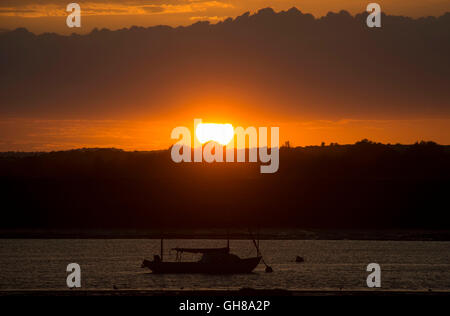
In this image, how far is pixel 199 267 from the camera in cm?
7675

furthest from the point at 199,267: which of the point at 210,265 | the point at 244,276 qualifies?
the point at 244,276

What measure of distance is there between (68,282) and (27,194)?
12203 cm

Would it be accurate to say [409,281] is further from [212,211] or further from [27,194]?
[27,194]

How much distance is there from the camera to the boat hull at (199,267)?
250ft

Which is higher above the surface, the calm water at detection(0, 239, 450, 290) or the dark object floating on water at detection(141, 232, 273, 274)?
the dark object floating on water at detection(141, 232, 273, 274)

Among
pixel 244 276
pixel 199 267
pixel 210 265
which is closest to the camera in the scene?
pixel 244 276

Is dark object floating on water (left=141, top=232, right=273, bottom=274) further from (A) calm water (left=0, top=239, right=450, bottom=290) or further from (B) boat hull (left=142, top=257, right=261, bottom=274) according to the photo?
(A) calm water (left=0, top=239, right=450, bottom=290)

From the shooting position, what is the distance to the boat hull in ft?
250

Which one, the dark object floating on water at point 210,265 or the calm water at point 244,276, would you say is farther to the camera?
the dark object floating on water at point 210,265

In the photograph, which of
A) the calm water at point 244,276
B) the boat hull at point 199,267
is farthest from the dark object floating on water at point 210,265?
the calm water at point 244,276

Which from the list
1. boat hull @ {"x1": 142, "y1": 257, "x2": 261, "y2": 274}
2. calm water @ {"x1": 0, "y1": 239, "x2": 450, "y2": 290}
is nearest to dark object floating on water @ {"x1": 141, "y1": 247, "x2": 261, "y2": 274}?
boat hull @ {"x1": 142, "y1": 257, "x2": 261, "y2": 274}

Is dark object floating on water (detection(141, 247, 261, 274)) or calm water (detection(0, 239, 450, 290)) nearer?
calm water (detection(0, 239, 450, 290))

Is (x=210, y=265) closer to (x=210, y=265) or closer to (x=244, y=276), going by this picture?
(x=210, y=265)

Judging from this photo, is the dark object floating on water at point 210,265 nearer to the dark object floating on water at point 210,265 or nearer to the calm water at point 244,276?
the dark object floating on water at point 210,265
